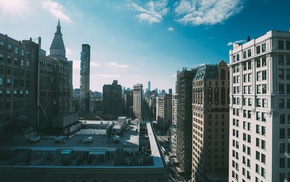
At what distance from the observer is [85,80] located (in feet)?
634

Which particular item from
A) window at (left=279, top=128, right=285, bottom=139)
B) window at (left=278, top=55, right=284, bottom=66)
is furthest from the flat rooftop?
window at (left=278, top=55, right=284, bottom=66)

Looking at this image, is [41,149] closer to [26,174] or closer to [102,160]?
[26,174]

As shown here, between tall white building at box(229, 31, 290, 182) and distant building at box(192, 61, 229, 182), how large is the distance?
846 inches

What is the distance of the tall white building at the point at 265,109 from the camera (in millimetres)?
32750

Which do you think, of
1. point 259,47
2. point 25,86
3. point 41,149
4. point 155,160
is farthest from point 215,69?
point 25,86

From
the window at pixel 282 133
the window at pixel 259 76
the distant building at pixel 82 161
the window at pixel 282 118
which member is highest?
the window at pixel 259 76

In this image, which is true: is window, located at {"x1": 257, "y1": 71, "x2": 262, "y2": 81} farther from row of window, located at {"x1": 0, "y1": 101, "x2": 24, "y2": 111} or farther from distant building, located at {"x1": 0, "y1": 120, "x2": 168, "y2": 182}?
row of window, located at {"x1": 0, "y1": 101, "x2": 24, "y2": 111}

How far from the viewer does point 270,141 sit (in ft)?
108

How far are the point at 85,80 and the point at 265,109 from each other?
18391 centimetres

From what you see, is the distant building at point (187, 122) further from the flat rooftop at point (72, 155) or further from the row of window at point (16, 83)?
the row of window at point (16, 83)

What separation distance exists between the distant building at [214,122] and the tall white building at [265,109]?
70.5 ft

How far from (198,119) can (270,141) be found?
3888cm

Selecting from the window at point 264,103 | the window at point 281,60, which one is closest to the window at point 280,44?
the window at point 281,60

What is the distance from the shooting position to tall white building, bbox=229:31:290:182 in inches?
1289
